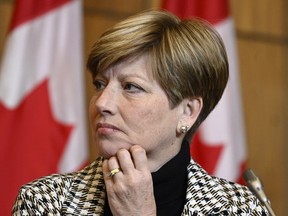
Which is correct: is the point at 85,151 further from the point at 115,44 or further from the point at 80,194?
the point at 115,44

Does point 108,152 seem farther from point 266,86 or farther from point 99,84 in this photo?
point 266,86

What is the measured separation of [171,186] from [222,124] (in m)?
1.35

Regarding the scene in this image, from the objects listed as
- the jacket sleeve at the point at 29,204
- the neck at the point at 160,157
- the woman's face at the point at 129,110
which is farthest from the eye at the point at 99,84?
the jacket sleeve at the point at 29,204

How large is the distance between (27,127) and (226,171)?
103 centimetres

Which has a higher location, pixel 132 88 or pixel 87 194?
pixel 132 88

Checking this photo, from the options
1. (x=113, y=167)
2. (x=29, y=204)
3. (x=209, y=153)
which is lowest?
(x=209, y=153)

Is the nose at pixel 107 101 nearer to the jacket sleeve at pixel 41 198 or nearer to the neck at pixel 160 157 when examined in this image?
the neck at pixel 160 157

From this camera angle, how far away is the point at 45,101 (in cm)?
292

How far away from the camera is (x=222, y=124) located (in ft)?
10.5

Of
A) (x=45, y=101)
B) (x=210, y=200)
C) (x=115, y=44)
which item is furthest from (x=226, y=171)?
(x=115, y=44)

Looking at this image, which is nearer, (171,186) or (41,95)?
(171,186)

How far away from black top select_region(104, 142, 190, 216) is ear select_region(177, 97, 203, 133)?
3.9 inches

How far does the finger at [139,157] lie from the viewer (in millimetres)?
1728

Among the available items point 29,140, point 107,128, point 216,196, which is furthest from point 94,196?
point 29,140
